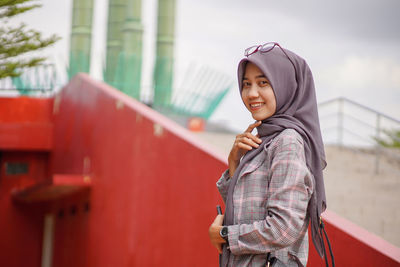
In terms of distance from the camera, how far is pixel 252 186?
1931 millimetres

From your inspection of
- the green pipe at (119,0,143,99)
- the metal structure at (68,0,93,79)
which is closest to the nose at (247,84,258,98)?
the green pipe at (119,0,143,99)

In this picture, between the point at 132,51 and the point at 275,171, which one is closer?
the point at 275,171

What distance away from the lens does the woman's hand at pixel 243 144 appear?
6.59 ft

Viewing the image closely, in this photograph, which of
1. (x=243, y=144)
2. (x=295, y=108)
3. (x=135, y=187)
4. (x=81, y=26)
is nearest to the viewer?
(x=295, y=108)

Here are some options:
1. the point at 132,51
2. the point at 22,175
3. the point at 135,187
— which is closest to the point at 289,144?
the point at 135,187

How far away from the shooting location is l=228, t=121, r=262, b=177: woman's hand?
6.59 ft

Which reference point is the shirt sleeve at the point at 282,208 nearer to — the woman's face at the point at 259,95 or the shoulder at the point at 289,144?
the shoulder at the point at 289,144

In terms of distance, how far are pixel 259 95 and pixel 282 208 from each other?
0.42 m

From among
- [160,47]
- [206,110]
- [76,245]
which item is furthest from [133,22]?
[76,245]

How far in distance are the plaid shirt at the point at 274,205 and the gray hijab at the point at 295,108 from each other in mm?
38

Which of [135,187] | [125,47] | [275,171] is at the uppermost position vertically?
[125,47]

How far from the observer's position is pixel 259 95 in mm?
1974

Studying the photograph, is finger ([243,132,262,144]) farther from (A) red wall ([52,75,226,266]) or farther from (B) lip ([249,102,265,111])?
(A) red wall ([52,75,226,266])

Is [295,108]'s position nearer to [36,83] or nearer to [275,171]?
[275,171]
